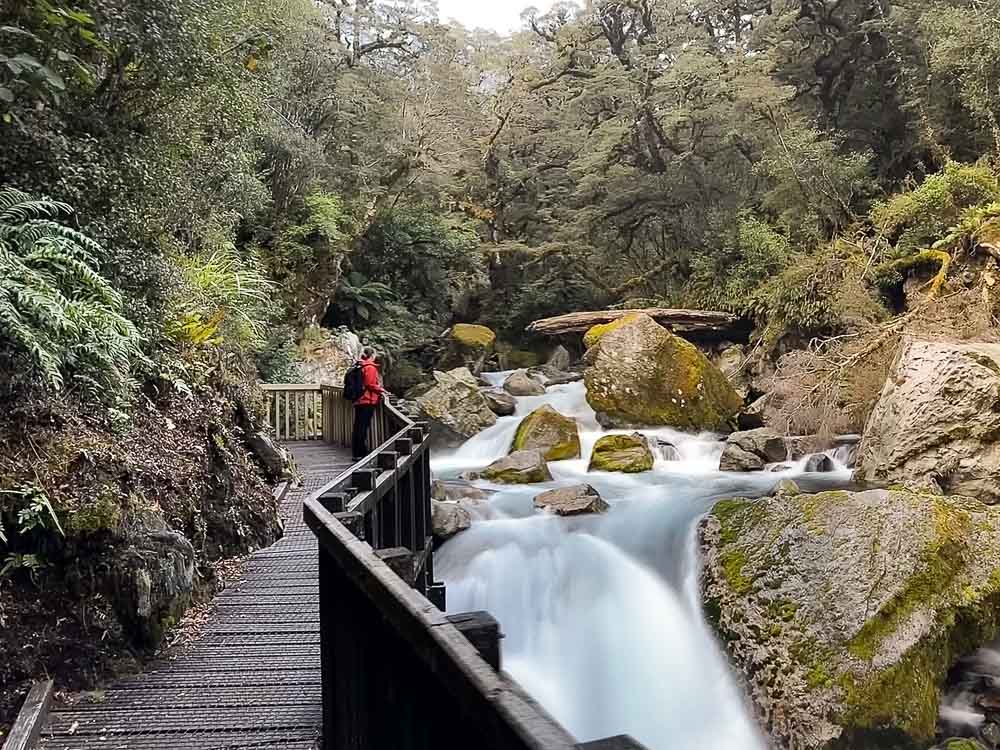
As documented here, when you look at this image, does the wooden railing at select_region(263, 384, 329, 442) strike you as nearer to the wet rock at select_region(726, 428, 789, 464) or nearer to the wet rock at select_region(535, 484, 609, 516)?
the wet rock at select_region(535, 484, 609, 516)

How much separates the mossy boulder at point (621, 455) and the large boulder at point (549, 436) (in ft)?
2.60

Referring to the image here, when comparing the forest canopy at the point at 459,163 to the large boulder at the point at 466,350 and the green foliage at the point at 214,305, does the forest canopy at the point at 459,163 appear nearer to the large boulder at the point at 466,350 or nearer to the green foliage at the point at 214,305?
the green foliage at the point at 214,305

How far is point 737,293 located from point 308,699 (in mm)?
18018

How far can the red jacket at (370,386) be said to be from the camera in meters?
9.69

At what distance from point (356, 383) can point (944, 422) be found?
8.06 meters

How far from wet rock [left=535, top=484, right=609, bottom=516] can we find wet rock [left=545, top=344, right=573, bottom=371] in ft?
43.1

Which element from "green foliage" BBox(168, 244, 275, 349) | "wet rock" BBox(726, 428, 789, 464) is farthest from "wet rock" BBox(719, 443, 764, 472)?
"green foliage" BBox(168, 244, 275, 349)

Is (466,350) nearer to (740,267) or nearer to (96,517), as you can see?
(740,267)

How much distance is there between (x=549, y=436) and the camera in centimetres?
1451

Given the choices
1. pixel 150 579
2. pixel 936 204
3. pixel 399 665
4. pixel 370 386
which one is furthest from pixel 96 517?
pixel 936 204

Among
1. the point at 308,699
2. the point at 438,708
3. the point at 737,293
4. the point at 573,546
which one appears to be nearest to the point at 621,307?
the point at 737,293

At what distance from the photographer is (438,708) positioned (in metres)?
1.55

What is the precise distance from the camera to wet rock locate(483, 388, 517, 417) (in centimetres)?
1795

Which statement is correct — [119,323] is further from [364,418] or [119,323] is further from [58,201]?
[364,418]
